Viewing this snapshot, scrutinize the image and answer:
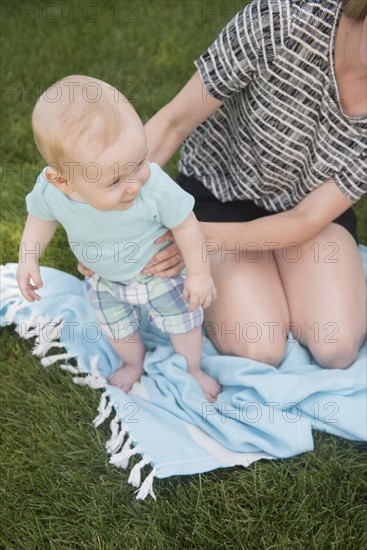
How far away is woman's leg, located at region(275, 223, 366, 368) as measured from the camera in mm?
1778

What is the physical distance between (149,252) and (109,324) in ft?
0.80

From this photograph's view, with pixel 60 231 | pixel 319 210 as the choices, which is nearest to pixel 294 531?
pixel 319 210

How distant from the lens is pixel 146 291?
5.18 feet

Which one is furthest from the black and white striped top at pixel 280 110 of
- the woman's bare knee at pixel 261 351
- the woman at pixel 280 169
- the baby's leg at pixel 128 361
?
the baby's leg at pixel 128 361

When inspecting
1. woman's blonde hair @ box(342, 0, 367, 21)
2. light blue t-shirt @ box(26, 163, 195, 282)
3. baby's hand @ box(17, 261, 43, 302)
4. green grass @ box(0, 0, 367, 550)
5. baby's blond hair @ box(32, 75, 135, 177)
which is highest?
woman's blonde hair @ box(342, 0, 367, 21)

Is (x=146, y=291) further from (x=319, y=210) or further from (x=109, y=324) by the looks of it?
(x=319, y=210)

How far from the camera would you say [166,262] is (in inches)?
60.7

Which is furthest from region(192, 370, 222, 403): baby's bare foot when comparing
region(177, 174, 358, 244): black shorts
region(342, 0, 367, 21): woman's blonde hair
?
region(342, 0, 367, 21): woman's blonde hair

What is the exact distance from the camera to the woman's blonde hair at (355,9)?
1.53 metres

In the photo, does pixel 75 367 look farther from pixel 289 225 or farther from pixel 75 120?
pixel 75 120

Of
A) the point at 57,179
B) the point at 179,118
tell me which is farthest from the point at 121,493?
the point at 179,118

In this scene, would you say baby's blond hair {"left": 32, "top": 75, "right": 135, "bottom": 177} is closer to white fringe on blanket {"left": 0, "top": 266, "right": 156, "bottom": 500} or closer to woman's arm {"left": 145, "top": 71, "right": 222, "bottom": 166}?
woman's arm {"left": 145, "top": 71, "right": 222, "bottom": 166}

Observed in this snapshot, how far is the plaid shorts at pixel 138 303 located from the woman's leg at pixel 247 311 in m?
0.18

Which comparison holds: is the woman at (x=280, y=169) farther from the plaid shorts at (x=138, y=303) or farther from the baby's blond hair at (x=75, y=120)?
the baby's blond hair at (x=75, y=120)
